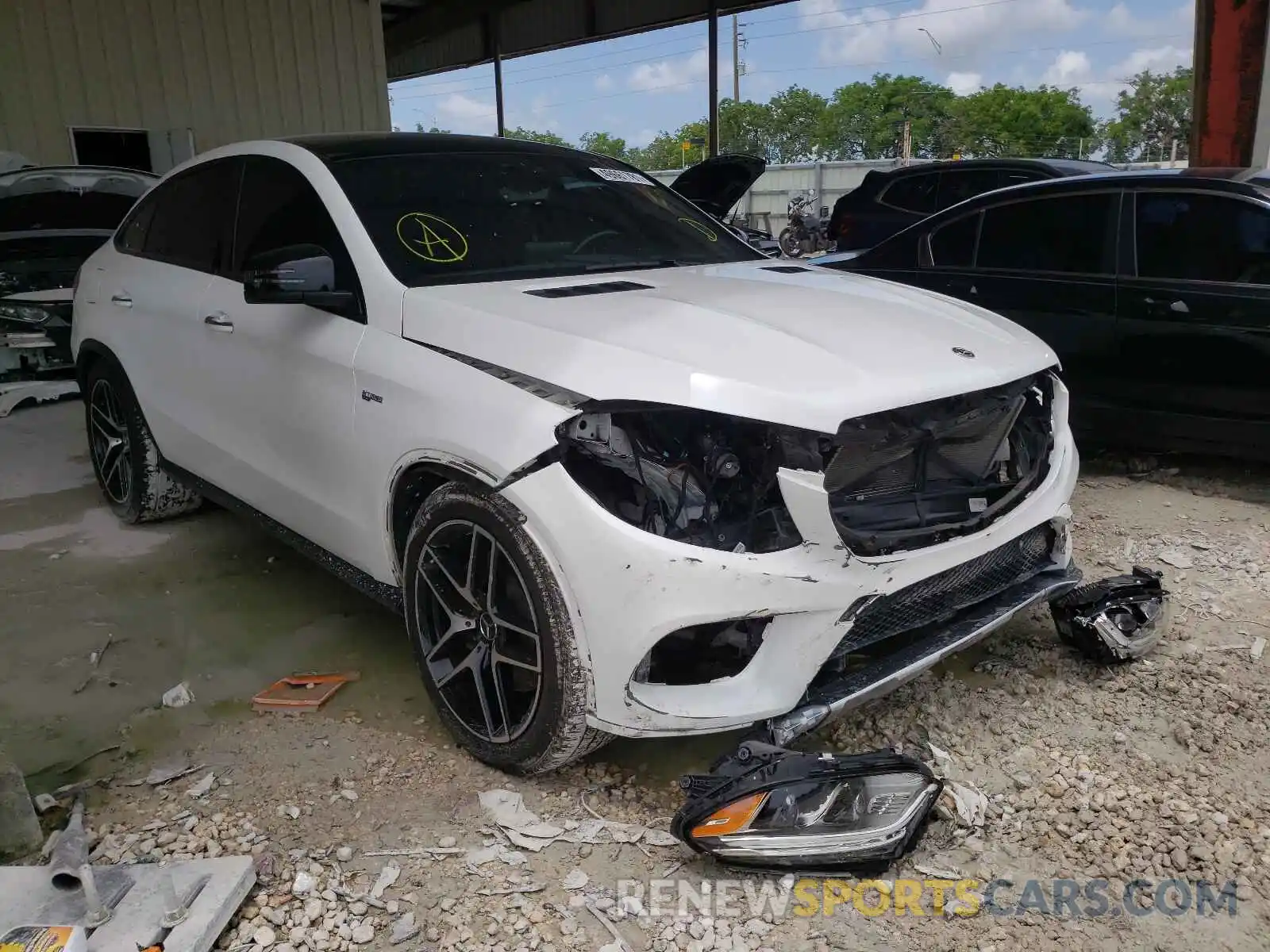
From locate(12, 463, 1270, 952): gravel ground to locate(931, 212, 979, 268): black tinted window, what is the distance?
265 centimetres

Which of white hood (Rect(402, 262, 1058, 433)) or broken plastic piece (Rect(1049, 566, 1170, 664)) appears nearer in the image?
white hood (Rect(402, 262, 1058, 433))

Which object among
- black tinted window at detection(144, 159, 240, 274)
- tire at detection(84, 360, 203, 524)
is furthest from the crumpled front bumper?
tire at detection(84, 360, 203, 524)

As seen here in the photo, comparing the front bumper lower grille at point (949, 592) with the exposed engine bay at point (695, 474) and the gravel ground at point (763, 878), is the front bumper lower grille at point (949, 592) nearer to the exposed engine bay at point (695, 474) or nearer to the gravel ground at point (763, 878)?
the exposed engine bay at point (695, 474)

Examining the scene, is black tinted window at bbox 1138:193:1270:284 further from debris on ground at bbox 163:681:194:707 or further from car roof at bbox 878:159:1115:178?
debris on ground at bbox 163:681:194:707

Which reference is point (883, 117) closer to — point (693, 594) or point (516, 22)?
point (516, 22)

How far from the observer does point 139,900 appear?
7.20ft

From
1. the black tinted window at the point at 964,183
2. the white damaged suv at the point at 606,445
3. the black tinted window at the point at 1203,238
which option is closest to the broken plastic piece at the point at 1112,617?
the white damaged suv at the point at 606,445

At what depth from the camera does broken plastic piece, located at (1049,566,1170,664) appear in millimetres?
3185

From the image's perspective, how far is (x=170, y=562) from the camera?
14.5 feet

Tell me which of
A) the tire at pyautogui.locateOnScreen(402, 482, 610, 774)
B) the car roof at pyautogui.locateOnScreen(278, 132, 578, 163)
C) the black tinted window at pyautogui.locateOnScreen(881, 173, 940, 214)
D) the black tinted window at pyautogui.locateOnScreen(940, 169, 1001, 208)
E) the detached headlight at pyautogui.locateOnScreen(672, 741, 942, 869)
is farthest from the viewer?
the black tinted window at pyautogui.locateOnScreen(881, 173, 940, 214)

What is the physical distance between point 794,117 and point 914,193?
4829 cm

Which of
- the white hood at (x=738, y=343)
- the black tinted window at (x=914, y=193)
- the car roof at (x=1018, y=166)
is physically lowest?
the white hood at (x=738, y=343)

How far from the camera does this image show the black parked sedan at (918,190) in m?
8.27

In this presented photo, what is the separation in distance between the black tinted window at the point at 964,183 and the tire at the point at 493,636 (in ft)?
23.0
